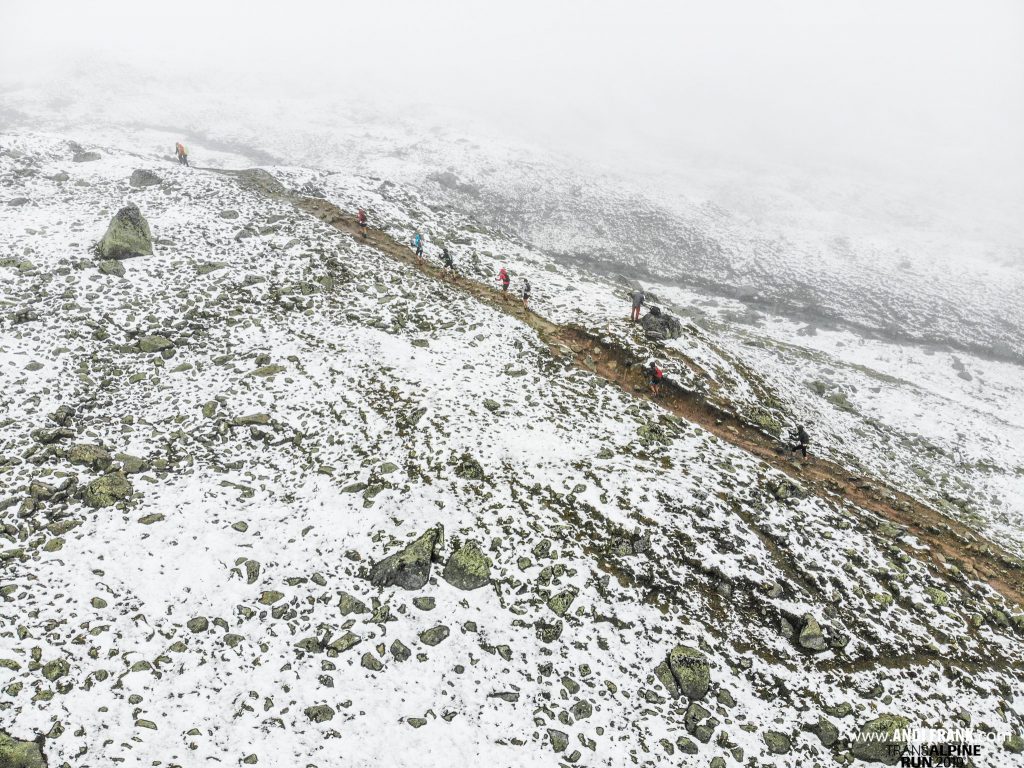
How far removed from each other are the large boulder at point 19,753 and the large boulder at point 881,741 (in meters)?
17.7

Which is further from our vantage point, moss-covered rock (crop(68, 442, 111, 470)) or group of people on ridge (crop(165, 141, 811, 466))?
group of people on ridge (crop(165, 141, 811, 466))

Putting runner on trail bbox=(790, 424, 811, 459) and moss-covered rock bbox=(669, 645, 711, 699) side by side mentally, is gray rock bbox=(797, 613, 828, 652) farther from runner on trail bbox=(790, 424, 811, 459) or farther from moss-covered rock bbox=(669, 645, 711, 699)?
runner on trail bbox=(790, 424, 811, 459)

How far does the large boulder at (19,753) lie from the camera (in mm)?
8922

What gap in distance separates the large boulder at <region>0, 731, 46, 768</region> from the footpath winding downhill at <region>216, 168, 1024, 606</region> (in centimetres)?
2018

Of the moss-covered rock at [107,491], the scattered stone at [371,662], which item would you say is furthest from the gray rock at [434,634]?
the moss-covered rock at [107,491]

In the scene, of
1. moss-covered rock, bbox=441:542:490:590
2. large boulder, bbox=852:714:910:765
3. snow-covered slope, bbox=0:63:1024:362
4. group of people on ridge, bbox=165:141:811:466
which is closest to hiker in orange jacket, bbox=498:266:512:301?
group of people on ridge, bbox=165:141:811:466

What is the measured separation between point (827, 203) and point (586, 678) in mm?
88204

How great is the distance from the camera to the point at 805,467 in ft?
66.7

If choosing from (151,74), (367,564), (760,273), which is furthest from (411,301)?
(151,74)

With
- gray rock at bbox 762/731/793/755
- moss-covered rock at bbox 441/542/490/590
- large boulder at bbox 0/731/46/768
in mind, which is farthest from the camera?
moss-covered rock at bbox 441/542/490/590

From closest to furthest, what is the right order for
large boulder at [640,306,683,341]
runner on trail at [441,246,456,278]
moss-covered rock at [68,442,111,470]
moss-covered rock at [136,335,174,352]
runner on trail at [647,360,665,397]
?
moss-covered rock at [68,442,111,470] < moss-covered rock at [136,335,174,352] < runner on trail at [647,360,665,397] < large boulder at [640,306,683,341] < runner on trail at [441,246,456,278]

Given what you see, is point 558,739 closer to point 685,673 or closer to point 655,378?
point 685,673

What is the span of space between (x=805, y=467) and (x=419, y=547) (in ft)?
55.1

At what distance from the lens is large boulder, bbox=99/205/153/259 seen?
22844 mm
